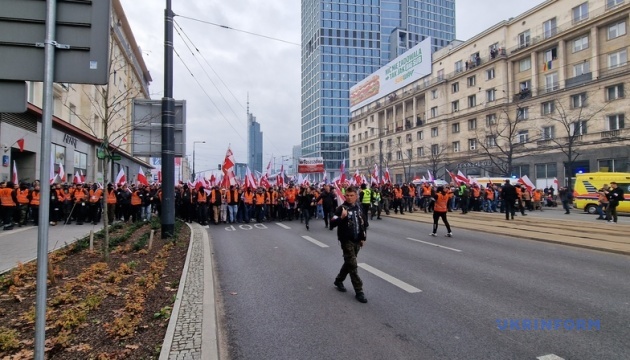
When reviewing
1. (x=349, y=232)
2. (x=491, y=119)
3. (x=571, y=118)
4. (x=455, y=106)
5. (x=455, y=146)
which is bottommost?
(x=349, y=232)

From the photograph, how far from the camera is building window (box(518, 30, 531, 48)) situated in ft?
151

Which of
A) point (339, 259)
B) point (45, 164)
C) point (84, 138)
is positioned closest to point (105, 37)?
point (45, 164)

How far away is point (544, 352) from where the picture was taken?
147 inches

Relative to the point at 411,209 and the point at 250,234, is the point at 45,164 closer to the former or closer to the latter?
the point at 250,234

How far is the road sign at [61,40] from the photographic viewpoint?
8.02 feet

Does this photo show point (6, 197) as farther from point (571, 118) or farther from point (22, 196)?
point (571, 118)

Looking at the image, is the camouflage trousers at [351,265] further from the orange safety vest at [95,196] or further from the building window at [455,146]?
the building window at [455,146]

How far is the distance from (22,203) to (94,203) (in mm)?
2662

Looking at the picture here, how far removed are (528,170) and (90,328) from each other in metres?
48.4

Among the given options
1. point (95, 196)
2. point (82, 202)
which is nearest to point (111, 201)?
point (95, 196)

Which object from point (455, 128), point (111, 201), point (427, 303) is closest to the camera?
point (427, 303)

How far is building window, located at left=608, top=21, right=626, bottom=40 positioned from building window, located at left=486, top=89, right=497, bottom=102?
13778 mm

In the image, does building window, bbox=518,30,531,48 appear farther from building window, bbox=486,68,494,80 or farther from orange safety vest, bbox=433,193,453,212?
orange safety vest, bbox=433,193,453,212

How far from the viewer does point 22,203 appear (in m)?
14.9
